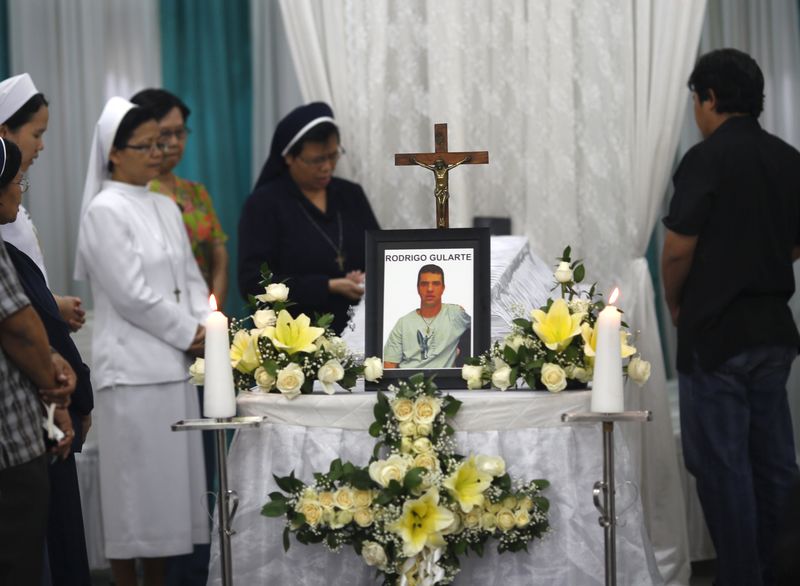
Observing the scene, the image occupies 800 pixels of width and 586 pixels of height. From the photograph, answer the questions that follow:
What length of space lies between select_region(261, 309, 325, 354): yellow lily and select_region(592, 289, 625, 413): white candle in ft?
1.84

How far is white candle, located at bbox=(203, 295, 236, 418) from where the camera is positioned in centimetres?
229

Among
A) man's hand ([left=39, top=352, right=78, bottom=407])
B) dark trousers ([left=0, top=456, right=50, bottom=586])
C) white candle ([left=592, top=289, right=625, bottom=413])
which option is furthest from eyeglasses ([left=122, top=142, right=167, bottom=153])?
white candle ([left=592, top=289, right=625, bottom=413])

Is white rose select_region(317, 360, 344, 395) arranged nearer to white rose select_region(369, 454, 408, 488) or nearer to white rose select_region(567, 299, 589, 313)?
white rose select_region(369, 454, 408, 488)

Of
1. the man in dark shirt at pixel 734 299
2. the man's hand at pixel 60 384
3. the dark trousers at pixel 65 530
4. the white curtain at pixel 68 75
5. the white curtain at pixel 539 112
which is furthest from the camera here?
the white curtain at pixel 68 75

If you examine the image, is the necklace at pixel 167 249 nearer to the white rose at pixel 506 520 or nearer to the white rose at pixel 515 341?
the white rose at pixel 515 341

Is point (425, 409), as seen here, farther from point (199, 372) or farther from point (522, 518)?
point (199, 372)

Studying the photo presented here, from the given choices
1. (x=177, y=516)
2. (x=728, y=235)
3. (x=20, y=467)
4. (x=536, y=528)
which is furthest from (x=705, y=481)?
(x=20, y=467)

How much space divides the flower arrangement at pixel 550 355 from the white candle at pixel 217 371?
469 mm

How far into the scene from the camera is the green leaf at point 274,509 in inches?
91.7

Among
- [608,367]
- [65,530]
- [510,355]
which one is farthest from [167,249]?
[608,367]

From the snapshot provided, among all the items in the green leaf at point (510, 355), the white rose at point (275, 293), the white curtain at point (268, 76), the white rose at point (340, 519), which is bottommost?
the white rose at point (340, 519)

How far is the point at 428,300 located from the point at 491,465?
1.26ft

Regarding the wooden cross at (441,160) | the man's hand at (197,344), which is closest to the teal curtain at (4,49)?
the man's hand at (197,344)

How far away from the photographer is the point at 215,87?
501 cm
